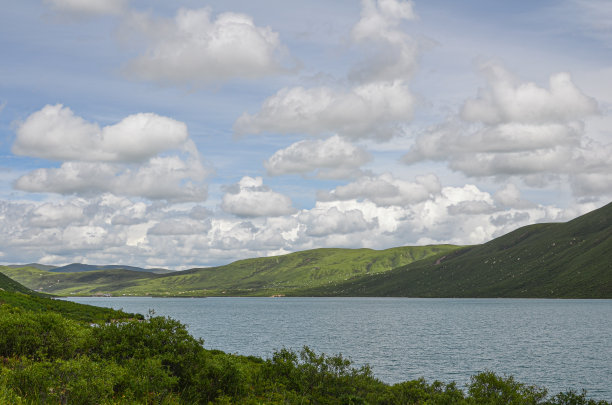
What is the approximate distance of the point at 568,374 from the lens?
Result: 81.2 m

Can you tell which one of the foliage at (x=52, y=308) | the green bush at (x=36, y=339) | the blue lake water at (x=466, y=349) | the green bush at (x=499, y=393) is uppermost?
the green bush at (x=36, y=339)

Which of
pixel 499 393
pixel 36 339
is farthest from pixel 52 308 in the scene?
pixel 499 393

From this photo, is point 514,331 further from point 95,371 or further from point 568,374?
point 95,371

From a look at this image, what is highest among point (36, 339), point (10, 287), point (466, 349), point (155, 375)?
point (36, 339)

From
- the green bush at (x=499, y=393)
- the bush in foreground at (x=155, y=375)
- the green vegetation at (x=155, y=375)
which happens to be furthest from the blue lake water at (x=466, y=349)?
the green bush at (x=499, y=393)

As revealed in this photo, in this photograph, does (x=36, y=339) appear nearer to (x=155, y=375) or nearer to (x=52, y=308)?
(x=155, y=375)

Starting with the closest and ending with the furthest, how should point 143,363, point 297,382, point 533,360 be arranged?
point 143,363
point 297,382
point 533,360

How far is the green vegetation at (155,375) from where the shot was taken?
20516 mm

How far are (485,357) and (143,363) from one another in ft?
293

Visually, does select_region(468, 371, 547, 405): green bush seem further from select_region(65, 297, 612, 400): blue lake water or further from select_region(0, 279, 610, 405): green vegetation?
select_region(65, 297, 612, 400): blue lake water

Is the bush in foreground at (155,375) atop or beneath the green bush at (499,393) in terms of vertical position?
atop

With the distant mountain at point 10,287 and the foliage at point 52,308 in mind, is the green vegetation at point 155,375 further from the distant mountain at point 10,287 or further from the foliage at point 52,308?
the distant mountain at point 10,287

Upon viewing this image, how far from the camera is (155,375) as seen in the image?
2395 cm

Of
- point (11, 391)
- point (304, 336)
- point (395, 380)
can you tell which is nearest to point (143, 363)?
point (11, 391)
